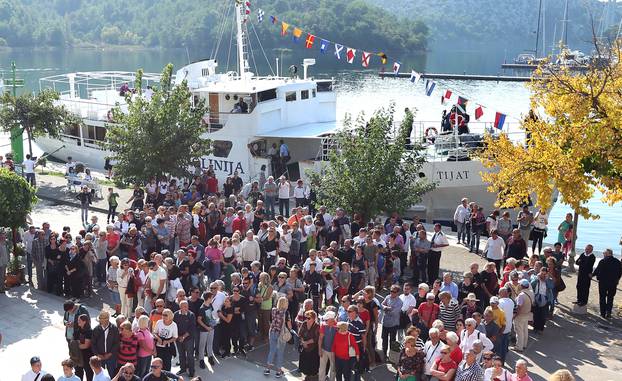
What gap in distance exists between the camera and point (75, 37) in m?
137

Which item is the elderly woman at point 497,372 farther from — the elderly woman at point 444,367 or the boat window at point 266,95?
the boat window at point 266,95

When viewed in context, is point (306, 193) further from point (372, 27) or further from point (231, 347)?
point (372, 27)

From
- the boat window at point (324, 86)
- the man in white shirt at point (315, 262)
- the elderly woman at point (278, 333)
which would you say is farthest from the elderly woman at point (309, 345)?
the boat window at point (324, 86)

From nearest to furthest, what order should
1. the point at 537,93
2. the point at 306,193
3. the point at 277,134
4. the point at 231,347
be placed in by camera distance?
the point at 231,347
the point at 537,93
the point at 306,193
the point at 277,134

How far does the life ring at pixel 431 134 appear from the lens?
2373 centimetres

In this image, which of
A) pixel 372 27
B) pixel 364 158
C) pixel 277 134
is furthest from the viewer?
pixel 372 27

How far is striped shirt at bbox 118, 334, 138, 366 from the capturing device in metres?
11.0

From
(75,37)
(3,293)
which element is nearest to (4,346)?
(3,293)

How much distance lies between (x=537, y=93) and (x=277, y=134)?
1159 cm

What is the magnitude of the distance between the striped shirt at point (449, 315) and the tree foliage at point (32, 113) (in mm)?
20393

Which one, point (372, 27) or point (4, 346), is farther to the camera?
point (372, 27)

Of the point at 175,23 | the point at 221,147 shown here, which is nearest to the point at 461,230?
the point at 221,147

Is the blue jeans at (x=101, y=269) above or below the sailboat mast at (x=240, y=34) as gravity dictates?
below

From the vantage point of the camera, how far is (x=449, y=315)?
11812 mm
